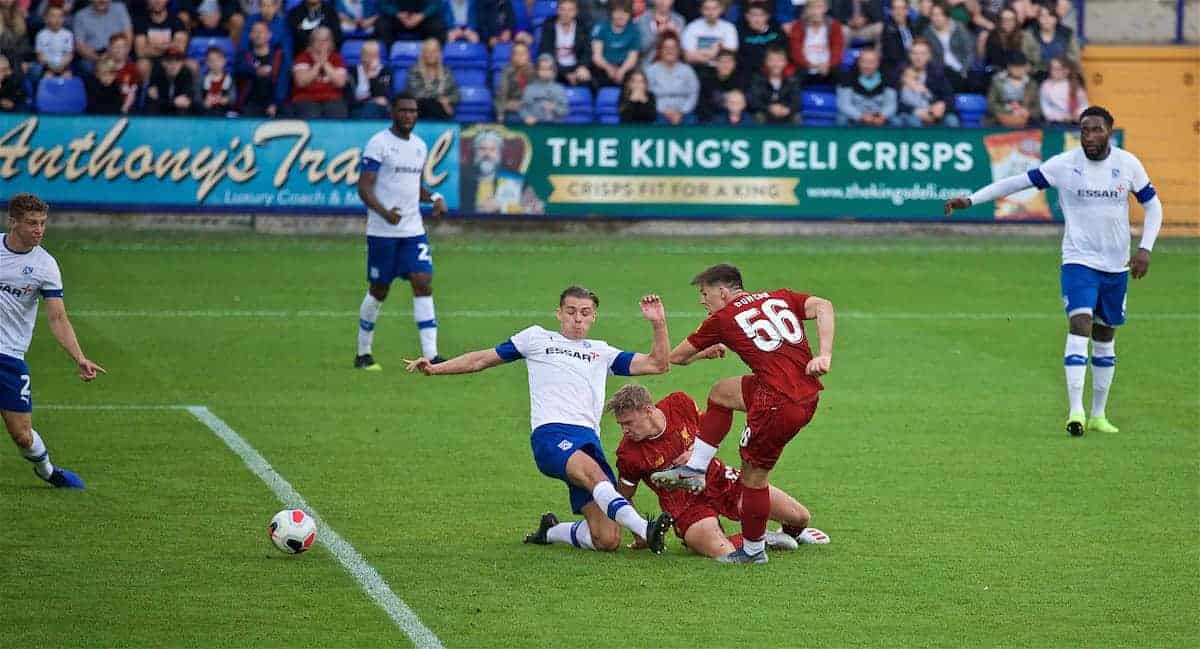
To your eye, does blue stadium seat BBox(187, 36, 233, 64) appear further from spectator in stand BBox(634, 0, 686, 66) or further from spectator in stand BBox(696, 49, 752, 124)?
spectator in stand BBox(696, 49, 752, 124)

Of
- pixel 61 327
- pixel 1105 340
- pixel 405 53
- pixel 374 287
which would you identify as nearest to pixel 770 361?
pixel 61 327

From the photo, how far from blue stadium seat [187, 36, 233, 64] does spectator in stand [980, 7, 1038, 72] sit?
434 inches

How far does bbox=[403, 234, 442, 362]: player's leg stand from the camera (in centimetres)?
1616

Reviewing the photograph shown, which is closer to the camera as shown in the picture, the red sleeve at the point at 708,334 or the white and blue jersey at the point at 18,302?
the red sleeve at the point at 708,334

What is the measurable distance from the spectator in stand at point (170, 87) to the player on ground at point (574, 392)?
16.0 meters

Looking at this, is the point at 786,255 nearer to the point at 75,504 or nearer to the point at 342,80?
the point at 342,80

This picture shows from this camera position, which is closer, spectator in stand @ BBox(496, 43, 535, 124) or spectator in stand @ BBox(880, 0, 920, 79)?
spectator in stand @ BBox(496, 43, 535, 124)

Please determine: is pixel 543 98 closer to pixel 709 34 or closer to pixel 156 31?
pixel 709 34

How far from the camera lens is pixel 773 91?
25969 millimetres

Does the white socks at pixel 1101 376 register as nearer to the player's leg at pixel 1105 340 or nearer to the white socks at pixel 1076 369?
the player's leg at pixel 1105 340

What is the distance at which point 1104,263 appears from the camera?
536 inches

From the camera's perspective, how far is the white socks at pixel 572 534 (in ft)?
32.1

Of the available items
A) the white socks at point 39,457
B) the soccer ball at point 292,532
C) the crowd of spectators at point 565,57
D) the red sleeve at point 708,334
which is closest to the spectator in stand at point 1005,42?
the crowd of spectators at point 565,57

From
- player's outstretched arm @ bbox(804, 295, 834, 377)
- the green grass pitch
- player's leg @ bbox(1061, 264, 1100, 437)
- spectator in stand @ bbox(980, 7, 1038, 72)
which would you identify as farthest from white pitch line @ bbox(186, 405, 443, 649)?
spectator in stand @ bbox(980, 7, 1038, 72)
